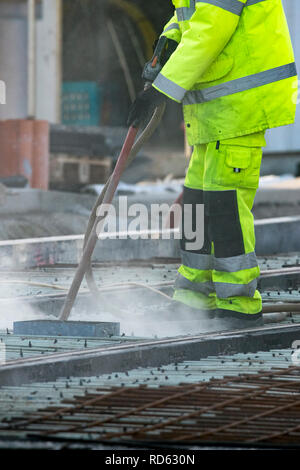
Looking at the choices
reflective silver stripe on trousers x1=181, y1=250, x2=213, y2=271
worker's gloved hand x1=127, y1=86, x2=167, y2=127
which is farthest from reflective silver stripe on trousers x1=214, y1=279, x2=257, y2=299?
worker's gloved hand x1=127, y1=86, x2=167, y2=127

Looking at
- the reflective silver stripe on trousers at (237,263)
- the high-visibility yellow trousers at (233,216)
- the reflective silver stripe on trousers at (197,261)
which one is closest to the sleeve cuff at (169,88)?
the high-visibility yellow trousers at (233,216)

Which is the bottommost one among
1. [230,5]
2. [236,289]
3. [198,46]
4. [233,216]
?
[236,289]

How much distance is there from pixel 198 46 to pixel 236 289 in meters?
1.19

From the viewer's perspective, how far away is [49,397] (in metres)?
3.22

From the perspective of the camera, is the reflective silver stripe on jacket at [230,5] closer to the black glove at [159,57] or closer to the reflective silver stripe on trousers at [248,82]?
the reflective silver stripe on trousers at [248,82]

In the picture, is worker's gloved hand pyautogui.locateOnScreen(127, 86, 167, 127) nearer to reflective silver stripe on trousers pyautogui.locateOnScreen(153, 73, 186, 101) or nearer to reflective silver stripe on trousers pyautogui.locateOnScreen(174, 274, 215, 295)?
reflective silver stripe on trousers pyautogui.locateOnScreen(153, 73, 186, 101)

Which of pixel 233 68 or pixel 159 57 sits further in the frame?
pixel 159 57

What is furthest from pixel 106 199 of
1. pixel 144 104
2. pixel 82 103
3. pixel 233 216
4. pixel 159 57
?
pixel 82 103

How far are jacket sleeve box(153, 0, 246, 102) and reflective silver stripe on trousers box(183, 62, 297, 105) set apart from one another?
6.2 inches

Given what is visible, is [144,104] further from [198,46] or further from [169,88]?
[198,46]

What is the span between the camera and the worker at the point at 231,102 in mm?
4160

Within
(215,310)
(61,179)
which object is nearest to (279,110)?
(215,310)

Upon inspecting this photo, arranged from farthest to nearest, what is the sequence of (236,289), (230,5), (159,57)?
(159,57), (236,289), (230,5)

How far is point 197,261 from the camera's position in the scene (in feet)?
15.6
